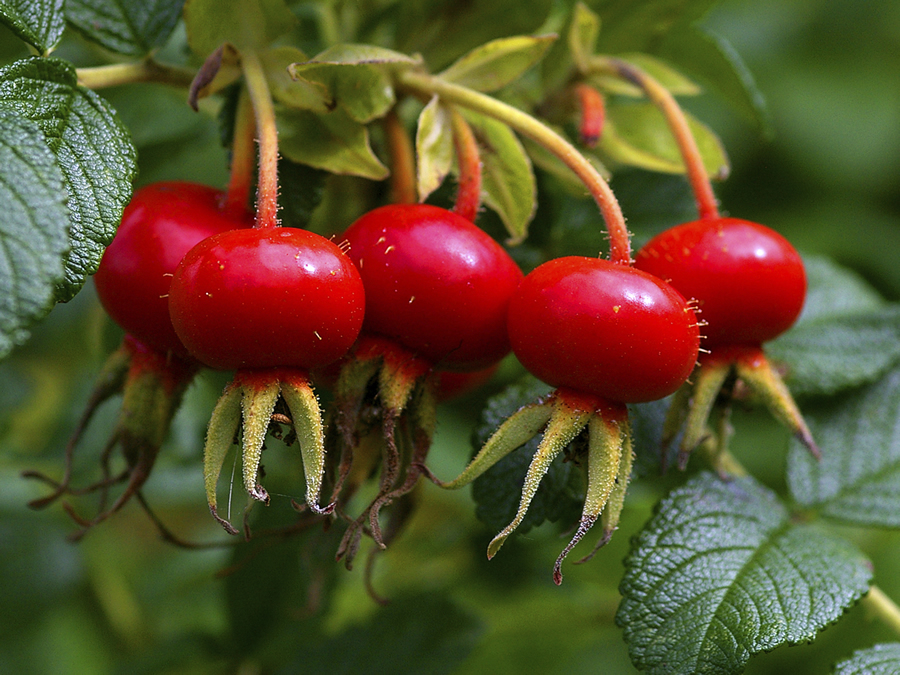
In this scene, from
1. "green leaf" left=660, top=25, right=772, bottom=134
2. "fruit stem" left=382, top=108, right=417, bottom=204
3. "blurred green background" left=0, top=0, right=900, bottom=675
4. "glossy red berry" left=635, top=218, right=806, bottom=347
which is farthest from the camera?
"blurred green background" left=0, top=0, right=900, bottom=675

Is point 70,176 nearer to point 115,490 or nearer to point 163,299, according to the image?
point 163,299

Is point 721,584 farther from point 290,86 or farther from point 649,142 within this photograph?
point 290,86

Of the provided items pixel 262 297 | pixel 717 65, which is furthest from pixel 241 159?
pixel 717 65

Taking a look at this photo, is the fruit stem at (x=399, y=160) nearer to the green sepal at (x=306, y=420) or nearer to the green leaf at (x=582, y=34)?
the green leaf at (x=582, y=34)

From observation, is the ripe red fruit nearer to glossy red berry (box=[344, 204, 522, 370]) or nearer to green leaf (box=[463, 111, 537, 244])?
glossy red berry (box=[344, 204, 522, 370])

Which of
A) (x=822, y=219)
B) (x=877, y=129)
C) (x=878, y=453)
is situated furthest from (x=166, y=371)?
(x=877, y=129)

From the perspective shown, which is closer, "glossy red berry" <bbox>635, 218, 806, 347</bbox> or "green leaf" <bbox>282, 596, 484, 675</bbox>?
"glossy red berry" <bbox>635, 218, 806, 347</bbox>

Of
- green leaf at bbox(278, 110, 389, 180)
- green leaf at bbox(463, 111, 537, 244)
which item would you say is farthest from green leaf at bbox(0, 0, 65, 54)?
green leaf at bbox(463, 111, 537, 244)

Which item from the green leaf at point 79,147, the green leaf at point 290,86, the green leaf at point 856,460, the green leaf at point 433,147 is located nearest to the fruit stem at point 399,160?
the green leaf at point 433,147
